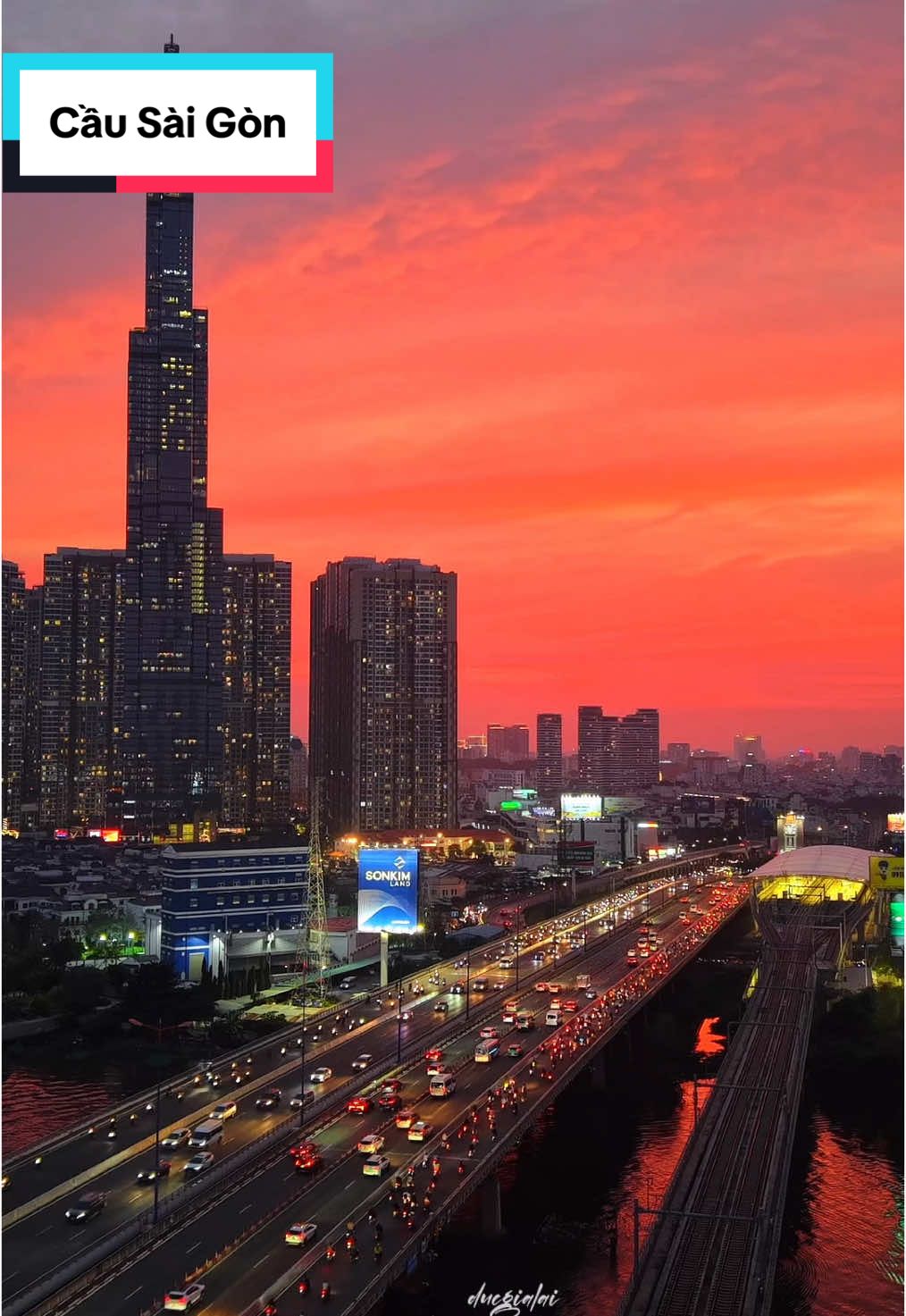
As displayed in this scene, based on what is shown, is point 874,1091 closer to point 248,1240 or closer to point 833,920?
point 248,1240

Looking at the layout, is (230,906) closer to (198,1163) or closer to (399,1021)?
(399,1021)

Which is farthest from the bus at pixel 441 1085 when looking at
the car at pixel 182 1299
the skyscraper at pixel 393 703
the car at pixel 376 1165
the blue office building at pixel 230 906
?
the skyscraper at pixel 393 703

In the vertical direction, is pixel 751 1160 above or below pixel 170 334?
below

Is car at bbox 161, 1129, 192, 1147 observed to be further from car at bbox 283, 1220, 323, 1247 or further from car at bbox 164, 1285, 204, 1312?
car at bbox 164, 1285, 204, 1312

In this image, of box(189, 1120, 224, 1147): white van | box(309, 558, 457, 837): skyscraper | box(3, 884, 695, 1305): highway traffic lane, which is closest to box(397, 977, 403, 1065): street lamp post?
box(3, 884, 695, 1305): highway traffic lane

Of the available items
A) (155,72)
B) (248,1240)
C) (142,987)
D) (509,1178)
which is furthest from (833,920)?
(155,72)

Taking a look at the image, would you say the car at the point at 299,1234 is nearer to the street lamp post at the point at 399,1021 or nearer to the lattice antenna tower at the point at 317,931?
the street lamp post at the point at 399,1021
